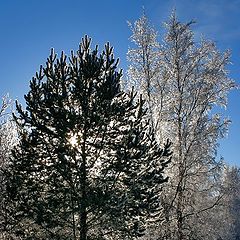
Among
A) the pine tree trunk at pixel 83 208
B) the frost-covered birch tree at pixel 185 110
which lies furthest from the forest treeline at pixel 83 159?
the frost-covered birch tree at pixel 185 110

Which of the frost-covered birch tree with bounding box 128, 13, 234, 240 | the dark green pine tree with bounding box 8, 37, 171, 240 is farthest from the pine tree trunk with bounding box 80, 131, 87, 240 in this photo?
the frost-covered birch tree with bounding box 128, 13, 234, 240

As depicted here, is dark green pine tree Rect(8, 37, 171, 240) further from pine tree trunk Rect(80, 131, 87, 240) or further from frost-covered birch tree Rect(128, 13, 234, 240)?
frost-covered birch tree Rect(128, 13, 234, 240)

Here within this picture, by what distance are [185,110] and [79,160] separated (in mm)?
5916

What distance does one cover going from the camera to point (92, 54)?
38.2ft

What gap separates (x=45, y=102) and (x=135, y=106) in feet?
9.47

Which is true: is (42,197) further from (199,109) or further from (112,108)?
(199,109)

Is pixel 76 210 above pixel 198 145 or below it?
below

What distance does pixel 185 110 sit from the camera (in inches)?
597

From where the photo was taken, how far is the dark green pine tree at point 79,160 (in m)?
10.6

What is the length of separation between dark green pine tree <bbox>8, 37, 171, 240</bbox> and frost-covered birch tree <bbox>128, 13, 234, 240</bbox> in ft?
10.3

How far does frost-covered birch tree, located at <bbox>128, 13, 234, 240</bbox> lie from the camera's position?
14430mm

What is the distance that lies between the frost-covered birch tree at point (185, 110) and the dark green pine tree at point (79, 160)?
3150 millimetres

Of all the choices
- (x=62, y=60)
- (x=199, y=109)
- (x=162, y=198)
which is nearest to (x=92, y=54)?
(x=62, y=60)

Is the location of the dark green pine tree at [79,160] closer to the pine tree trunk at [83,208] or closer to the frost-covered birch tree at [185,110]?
the pine tree trunk at [83,208]
